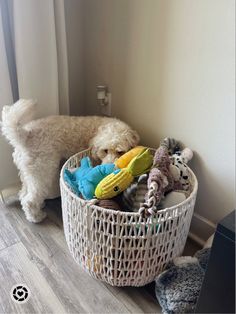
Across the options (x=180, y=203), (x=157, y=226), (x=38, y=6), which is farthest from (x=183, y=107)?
(x=38, y=6)

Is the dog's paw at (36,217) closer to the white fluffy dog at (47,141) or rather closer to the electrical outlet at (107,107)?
the white fluffy dog at (47,141)

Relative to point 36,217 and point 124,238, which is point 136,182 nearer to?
point 124,238

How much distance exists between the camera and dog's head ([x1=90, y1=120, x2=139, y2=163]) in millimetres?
1228

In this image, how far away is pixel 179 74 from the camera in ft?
3.85

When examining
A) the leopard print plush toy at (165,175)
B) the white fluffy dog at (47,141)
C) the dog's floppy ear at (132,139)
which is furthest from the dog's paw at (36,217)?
the leopard print plush toy at (165,175)

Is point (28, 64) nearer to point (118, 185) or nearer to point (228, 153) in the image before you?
point (118, 185)

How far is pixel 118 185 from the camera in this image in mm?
1000

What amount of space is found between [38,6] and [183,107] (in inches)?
33.7

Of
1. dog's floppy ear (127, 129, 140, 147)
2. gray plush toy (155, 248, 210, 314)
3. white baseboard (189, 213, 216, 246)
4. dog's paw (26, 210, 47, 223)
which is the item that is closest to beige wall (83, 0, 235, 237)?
white baseboard (189, 213, 216, 246)

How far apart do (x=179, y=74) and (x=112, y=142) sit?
43 cm

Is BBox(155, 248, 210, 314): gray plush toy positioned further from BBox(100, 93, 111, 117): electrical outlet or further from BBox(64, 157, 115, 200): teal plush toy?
BBox(100, 93, 111, 117): electrical outlet

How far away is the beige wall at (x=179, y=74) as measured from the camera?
104cm

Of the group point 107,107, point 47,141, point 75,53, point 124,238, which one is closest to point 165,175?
point 124,238

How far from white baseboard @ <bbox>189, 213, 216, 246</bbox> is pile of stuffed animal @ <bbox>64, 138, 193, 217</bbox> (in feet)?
0.90
